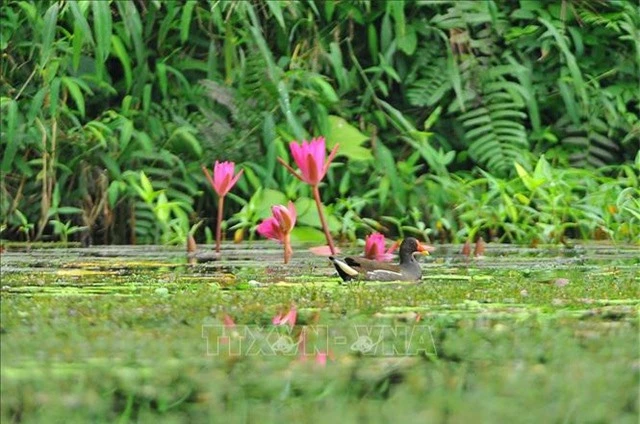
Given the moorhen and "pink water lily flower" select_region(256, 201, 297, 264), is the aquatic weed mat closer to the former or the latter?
the moorhen

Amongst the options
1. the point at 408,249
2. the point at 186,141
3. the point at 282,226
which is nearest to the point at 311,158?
the point at 282,226

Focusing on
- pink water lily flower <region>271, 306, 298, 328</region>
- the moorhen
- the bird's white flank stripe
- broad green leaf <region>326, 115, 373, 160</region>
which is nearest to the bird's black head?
the moorhen

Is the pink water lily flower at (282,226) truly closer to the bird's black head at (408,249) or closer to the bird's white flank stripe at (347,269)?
the bird's black head at (408,249)

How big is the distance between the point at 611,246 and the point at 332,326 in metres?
3.33

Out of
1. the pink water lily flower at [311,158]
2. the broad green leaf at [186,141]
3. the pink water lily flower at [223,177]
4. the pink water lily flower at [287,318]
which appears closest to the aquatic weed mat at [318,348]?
the pink water lily flower at [287,318]

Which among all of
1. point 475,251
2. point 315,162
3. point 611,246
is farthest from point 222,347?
point 611,246

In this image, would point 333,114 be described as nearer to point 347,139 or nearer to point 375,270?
point 347,139

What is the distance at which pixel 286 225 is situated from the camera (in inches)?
203

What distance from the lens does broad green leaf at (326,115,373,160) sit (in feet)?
23.6

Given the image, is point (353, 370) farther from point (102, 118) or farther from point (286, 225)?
point (102, 118)

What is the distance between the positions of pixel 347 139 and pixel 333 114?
1.64 feet

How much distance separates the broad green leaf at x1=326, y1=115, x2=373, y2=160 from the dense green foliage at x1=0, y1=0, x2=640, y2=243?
11mm

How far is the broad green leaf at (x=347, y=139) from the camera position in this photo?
7199 mm

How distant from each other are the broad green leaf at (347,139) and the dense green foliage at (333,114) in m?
0.01
